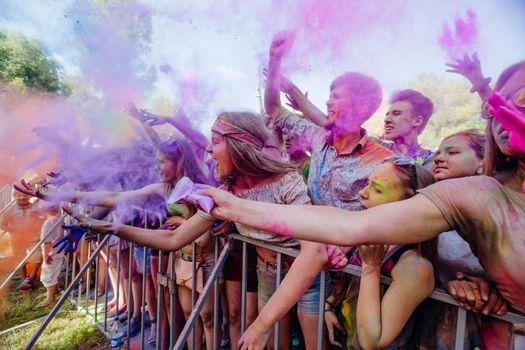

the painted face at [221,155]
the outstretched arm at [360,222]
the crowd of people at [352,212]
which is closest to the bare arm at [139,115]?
the crowd of people at [352,212]

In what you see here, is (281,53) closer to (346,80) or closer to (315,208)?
(346,80)

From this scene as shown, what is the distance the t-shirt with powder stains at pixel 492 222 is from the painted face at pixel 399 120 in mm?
1643

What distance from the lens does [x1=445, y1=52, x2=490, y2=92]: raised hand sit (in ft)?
6.12

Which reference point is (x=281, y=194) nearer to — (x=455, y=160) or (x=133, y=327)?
(x=455, y=160)

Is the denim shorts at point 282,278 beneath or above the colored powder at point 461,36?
beneath

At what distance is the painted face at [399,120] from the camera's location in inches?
104

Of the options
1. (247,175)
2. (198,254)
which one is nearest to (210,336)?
(198,254)

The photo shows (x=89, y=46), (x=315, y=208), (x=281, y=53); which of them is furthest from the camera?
(x=89, y=46)

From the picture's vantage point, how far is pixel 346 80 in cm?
230

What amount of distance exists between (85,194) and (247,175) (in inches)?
78.0

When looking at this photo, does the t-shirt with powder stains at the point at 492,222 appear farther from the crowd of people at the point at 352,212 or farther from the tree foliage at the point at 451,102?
the tree foliage at the point at 451,102

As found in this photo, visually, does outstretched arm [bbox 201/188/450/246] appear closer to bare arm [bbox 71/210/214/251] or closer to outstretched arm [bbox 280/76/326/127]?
bare arm [bbox 71/210/214/251]

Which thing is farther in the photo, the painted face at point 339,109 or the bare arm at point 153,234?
the painted face at point 339,109

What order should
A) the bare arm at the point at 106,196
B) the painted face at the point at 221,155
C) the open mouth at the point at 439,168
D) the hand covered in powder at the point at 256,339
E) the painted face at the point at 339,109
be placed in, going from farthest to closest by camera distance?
the bare arm at the point at 106,196
the painted face at the point at 339,109
the painted face at the point at 221,155
the open mouth at the point at 439,168
the hand covered in powder at the point at 256,339
